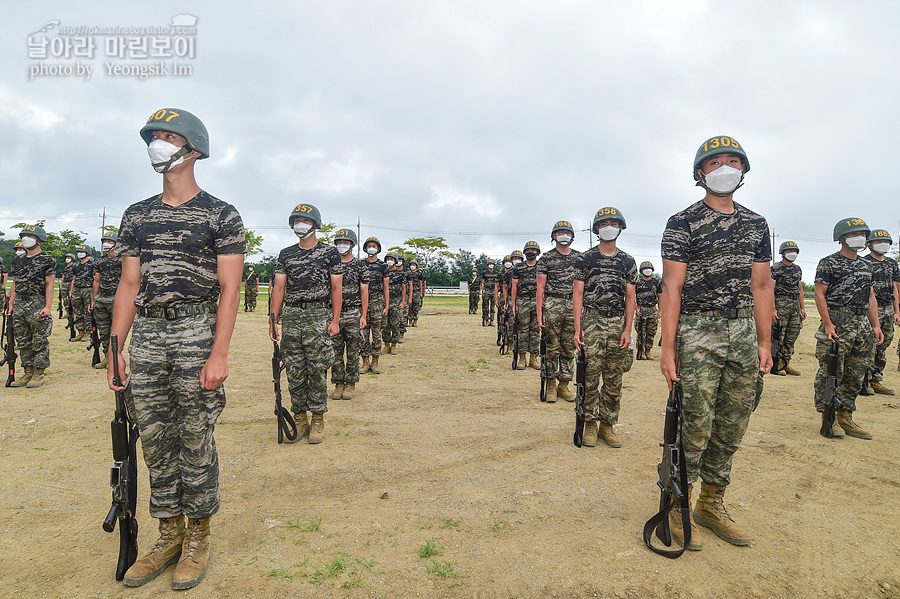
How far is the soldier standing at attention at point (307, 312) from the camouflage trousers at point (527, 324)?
5256 mm

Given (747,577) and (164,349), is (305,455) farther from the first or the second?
(747,577)

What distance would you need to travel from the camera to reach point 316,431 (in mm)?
5355

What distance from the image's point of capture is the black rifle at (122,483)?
281 cm

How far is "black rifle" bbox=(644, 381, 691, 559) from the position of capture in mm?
3137

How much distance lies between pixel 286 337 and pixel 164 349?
100 inches

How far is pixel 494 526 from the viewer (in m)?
3.44

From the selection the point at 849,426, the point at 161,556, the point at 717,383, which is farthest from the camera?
the point at 849,426

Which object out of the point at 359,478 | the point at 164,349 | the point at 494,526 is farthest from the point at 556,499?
the point at 164,349

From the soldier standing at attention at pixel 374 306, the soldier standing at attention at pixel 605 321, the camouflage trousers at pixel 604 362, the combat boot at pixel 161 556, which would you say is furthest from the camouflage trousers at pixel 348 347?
the combat boot at pixel 161 556

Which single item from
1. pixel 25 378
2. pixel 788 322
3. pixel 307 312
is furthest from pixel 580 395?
pixel 25 378

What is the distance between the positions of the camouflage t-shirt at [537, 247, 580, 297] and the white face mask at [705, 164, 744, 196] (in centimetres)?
374

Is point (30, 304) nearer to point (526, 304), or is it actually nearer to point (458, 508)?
point (458, 508)

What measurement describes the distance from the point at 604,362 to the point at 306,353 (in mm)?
3281

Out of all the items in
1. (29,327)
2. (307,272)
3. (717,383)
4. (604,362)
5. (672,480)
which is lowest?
(672,480)
